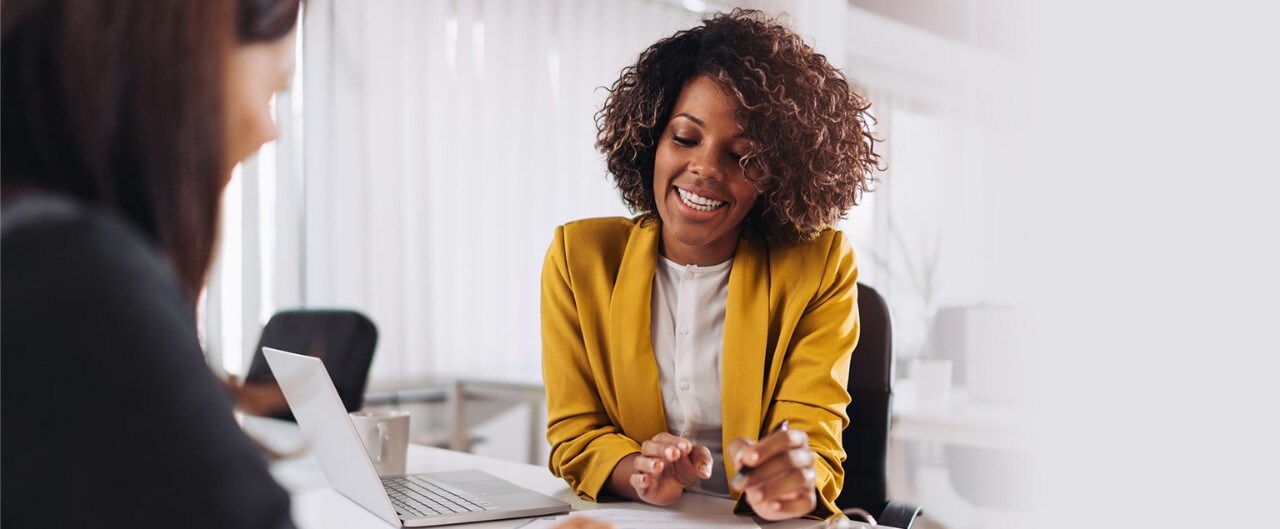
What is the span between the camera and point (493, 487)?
123 centimetres

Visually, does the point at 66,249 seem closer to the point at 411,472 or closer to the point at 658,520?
the point at 658,520

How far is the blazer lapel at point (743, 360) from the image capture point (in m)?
1.32

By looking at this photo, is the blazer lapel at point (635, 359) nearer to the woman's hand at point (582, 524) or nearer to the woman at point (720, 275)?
the woman at point (720, 275)

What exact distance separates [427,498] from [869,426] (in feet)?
2.24

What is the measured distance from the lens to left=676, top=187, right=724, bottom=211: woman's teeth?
1.36 metres

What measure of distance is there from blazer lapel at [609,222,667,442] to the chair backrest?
0.30m

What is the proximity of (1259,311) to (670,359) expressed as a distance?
1119mm

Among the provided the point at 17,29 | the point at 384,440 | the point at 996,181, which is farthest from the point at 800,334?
the point at 996,181

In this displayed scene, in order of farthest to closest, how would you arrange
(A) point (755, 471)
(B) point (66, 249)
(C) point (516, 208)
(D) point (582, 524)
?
1. (C) point (516, 208)
2. (A) point (755, 471)
3. (D) point (582, 524)
4. (B) point (66, 249)

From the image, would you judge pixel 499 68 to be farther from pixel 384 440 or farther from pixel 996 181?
pixel 384 440

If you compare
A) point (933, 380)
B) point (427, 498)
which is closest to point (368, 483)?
point (427, 498)

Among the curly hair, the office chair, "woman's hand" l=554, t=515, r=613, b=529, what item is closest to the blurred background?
the office chair

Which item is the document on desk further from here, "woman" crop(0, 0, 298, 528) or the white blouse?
"woman" crop(0, 0, 298, 528)

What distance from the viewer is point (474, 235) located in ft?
11.3
